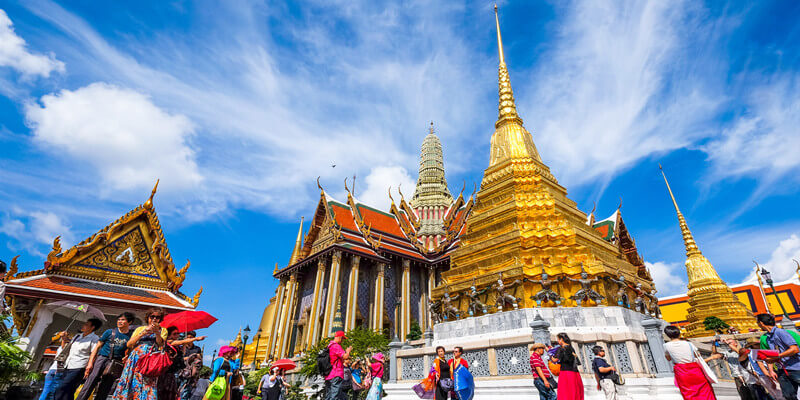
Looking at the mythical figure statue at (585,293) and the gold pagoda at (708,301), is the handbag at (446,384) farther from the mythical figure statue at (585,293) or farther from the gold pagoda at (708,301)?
the gold pagoda at (708,301)

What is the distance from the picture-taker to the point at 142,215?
44.2ft

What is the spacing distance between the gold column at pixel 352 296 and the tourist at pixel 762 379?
47.9ft

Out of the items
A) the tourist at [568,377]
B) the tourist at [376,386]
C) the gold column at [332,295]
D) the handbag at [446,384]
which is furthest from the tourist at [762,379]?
the gold column at [332,295]

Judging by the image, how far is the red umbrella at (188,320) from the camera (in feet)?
12.6

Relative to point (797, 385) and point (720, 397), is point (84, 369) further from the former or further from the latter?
point (720, 397)

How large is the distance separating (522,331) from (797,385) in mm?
4735

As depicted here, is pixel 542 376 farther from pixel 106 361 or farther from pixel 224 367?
pixel 106 361

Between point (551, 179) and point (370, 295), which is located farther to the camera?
point (370, 295)

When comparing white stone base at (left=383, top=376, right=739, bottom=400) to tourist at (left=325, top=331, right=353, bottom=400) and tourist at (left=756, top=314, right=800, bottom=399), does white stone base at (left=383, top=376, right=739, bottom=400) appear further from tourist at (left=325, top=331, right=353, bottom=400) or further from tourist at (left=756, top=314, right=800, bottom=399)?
tourist at (left=325, top=331, right=353, bottom=400)

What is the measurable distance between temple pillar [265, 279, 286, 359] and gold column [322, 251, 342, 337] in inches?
153

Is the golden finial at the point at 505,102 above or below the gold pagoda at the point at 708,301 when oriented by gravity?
above

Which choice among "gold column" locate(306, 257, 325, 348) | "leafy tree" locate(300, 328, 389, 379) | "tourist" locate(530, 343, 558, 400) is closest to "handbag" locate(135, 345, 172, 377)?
"tourist" locate(530, 343, 558, 400)

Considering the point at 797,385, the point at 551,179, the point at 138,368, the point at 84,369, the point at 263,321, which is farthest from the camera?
the point at 263,321

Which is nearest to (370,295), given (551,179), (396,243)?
(396,243)
